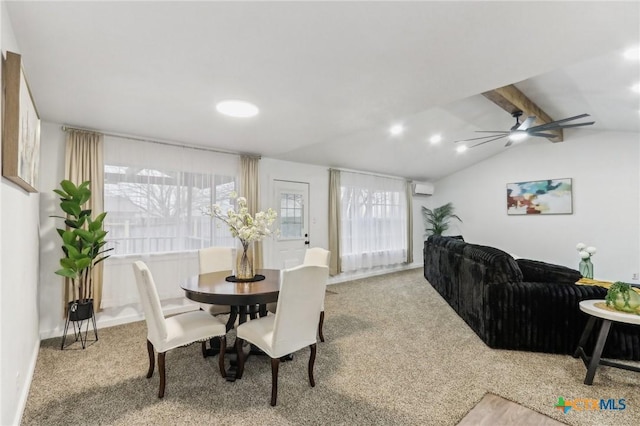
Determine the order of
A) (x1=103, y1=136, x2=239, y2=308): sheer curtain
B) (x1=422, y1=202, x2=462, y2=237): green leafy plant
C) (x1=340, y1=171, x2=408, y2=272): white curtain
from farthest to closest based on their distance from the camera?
(x1=422, y1=202, x2=462, y2=237): green leafy plant < (x1=340, y1=171, x2=408, y2=272): white curtain < (x1=103, y1=136, x2=239, y2=308): sheer curtain

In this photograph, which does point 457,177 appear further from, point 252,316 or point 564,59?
point 252,316

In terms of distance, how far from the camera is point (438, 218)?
25.9 ft

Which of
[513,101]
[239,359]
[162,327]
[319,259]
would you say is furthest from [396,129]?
[162,327]

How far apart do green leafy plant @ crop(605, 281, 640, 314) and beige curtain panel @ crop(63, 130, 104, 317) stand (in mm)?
4853

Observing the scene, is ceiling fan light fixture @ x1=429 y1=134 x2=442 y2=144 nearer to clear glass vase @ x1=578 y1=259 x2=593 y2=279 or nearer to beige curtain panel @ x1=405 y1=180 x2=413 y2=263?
beige curtain panel @ x1=405 y1=180 x2=413 y2=263

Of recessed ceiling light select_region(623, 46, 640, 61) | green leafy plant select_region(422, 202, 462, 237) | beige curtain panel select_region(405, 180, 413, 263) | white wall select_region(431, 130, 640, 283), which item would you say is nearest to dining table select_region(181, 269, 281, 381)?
recessed ceiling light select_region(623, 46, 640, 61)

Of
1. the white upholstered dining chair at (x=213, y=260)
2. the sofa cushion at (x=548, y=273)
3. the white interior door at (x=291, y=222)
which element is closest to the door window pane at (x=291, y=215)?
the white interior door at (x=291, y=222)

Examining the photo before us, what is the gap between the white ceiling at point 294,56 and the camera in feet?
5.00

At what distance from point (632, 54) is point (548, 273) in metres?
2.12

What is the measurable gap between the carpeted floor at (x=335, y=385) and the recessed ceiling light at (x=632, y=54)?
2.70m

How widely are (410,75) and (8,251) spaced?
2741 millimetres

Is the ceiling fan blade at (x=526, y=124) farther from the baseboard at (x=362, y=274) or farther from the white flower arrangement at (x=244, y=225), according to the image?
the baseboard at (x=362, y=274)

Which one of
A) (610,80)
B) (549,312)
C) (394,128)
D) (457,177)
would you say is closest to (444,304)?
(549,312)

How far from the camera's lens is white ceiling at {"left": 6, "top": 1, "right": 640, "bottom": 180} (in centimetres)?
152
